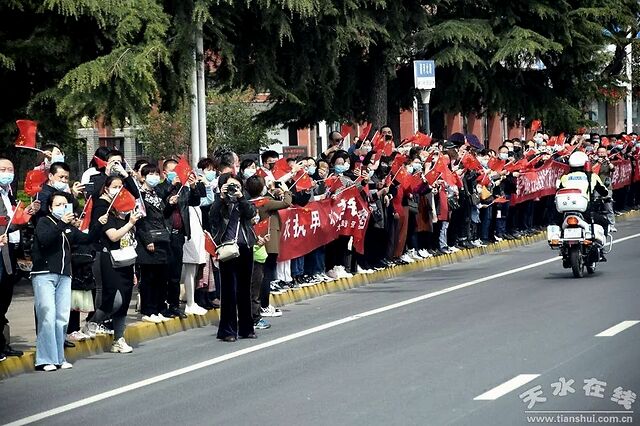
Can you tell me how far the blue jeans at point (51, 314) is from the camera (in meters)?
13.3

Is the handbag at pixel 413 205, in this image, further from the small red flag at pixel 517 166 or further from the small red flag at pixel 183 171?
the small red flag at pixel 183 171

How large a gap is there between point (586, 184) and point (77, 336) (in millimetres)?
8674

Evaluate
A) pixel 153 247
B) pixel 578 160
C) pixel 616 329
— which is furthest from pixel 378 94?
pixel 616 329

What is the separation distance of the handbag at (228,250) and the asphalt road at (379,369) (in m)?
0.90

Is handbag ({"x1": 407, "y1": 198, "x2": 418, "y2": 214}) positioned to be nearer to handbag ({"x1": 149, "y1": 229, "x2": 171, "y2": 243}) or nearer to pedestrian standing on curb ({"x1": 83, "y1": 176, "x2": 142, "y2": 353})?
handbag ({"x1": 149, "y1": 229, "x2": 171, "y2": 243})

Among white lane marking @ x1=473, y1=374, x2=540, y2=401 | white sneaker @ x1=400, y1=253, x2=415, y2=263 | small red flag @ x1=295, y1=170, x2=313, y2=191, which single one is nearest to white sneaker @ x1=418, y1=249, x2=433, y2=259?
white sneaker @ x1=400, y1=253, x2=415, y2=263

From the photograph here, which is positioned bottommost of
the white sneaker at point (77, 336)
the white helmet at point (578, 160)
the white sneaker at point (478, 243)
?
the white sneaker at point (478, 243)

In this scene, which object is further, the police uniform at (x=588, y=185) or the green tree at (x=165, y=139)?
the green tree at (x=165, y=139)

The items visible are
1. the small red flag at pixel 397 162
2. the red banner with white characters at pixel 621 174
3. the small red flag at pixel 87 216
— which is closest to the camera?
the small red flag at pixel 87 216

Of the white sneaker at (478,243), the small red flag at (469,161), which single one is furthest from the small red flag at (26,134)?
the white sneaker at (478,243)

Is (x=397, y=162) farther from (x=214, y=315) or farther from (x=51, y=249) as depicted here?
(x=51, y=249)

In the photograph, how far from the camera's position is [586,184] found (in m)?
20.4

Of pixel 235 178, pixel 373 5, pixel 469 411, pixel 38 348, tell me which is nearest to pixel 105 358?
pixel 38 348

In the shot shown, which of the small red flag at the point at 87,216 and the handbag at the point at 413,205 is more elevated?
the small red flag at the point at 87,216
